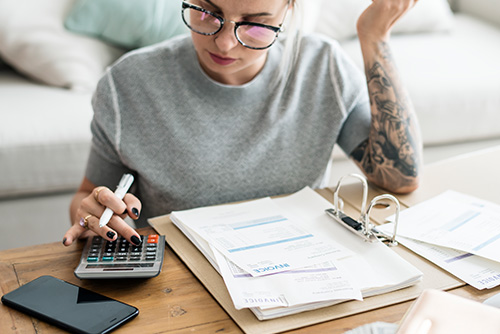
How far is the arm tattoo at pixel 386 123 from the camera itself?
46.8 inches

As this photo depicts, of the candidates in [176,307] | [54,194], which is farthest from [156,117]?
[54,194]

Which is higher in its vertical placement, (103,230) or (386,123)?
(386,123)

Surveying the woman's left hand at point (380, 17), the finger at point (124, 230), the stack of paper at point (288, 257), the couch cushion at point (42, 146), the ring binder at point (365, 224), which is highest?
the woman's left hand at point (380, 17)

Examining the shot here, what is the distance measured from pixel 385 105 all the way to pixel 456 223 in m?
0.31

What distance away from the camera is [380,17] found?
1185 millimetres

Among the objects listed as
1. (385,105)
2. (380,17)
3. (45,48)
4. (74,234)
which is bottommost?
(45,48)

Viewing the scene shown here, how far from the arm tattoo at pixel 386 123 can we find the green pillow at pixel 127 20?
43.2 inches

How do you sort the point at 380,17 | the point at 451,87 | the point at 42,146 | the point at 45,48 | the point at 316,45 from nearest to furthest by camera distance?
the point at 380,17 < the point at 316,45 < the point at 42,146 < the point at 45,48 < the point at 451,87

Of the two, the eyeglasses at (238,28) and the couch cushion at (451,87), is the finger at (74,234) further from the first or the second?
the couch cushion at (451,87)

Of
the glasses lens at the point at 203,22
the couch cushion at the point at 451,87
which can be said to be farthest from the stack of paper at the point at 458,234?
the couch cushion at the point at 451,87

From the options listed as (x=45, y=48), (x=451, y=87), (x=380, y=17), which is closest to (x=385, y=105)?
(x=380, y=17)

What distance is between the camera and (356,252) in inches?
35.0

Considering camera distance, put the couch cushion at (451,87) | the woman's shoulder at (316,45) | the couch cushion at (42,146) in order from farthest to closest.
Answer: the couch cushion at (451,87)
the couch cushion at (42,146)
the woman's shoulder at (316,45)

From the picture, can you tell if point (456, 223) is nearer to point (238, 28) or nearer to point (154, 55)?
point (238, 28)
